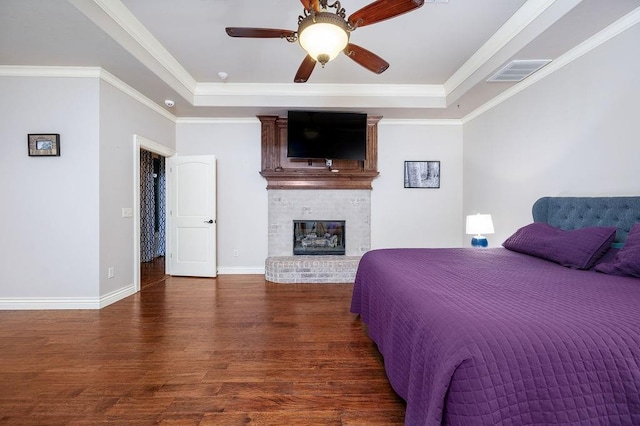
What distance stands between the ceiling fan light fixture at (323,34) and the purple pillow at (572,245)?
220 centimetres

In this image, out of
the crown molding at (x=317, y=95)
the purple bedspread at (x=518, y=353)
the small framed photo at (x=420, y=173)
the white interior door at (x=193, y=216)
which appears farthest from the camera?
the small framed photo at (x=420, y=173)

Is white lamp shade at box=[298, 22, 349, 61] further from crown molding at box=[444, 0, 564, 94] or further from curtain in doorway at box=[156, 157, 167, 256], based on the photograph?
curtain in doorway at box=[156, 157, 167, 256]

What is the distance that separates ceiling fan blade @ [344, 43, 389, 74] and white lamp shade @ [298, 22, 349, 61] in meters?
0.20

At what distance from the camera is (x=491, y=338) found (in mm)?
903

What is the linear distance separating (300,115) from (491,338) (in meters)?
3.90

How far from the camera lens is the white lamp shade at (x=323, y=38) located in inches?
71.2

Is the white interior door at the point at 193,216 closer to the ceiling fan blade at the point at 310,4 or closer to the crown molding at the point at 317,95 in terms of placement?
the crown molding at the point at 317,95

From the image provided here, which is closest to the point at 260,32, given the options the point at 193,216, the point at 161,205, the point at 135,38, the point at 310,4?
the point at 310,4

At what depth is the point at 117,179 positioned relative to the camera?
3352 mm

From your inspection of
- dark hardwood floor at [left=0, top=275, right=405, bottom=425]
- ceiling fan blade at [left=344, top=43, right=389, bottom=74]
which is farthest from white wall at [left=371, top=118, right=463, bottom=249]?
ceiling fan blade at [left=344, top=43, right=389, bottom=74]

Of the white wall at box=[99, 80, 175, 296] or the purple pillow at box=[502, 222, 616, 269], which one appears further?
the white wall at box=[99, 80, 175, 296]

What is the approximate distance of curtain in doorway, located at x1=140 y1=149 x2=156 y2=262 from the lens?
5.41 m

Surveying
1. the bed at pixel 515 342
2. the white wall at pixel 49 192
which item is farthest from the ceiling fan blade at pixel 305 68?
the white wall at pixel 49 192

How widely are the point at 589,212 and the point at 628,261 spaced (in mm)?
810
